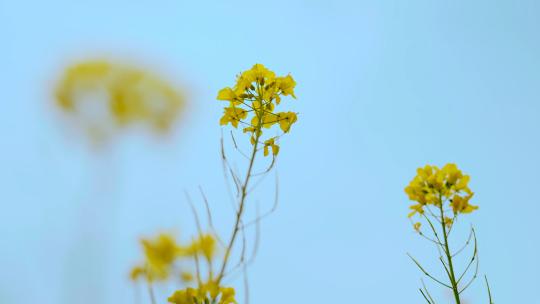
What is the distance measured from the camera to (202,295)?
1161 millimetres

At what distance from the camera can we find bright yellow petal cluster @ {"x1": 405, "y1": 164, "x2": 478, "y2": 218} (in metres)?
1.98

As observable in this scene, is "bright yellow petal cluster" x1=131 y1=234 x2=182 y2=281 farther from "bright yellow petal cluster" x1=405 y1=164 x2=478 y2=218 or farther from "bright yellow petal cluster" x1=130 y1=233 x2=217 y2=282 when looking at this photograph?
"bright yellow petal cluster" x1=405 y1=164 x2=478 y2=218

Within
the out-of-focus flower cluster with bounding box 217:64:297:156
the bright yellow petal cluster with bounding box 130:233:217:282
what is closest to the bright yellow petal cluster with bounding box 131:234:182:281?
the bright yellow petal cluster with bounding box 130:233:217:282

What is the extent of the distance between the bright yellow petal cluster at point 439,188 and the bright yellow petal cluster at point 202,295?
3.35 ft

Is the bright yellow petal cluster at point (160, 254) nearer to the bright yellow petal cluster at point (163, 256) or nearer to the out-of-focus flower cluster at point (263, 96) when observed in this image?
the bright yellow petal cluster at point (163, 256)

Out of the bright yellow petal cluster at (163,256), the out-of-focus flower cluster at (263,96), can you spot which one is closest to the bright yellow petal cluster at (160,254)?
the bright yellow petal cluster at (163,256)

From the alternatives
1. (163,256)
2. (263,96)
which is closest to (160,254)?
(163,256)

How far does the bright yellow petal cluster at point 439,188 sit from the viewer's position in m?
1.98

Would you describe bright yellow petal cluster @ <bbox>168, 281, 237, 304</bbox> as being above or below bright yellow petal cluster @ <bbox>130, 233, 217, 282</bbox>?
below

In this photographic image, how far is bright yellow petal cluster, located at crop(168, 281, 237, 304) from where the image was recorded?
1.14 meters

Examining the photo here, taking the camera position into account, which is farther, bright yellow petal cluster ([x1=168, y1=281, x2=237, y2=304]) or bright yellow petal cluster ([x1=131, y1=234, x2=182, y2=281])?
bright yellow petal cluster ([x1=131, y1=234, x2=182, y2=281])

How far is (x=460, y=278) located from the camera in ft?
5.74

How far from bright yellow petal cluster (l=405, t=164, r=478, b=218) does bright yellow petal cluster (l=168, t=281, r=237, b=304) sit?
3.35 feet

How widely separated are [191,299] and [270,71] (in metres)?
0.72
